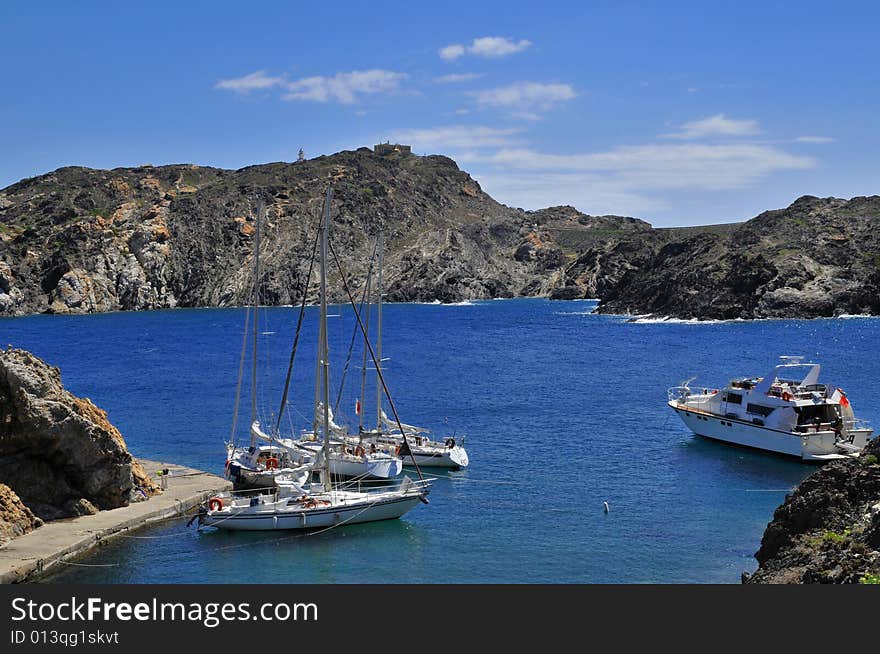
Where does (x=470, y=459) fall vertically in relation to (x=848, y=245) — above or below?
below

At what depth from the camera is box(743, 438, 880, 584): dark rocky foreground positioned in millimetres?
18031

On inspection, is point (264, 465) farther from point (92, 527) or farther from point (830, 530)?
point (830, 530)

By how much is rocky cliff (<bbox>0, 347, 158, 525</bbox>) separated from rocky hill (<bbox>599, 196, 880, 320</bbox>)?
142861mm

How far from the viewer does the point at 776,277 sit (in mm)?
164125

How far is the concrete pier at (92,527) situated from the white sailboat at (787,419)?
30.0m

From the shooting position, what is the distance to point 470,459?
50844 millimetres

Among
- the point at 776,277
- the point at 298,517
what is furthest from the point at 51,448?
the point at 776,277

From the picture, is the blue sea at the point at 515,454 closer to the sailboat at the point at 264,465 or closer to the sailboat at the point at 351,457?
the sailboat at the point at 351,457

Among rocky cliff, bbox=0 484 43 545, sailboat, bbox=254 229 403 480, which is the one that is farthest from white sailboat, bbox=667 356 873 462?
rocky cliff, bbox=0 484 43 545

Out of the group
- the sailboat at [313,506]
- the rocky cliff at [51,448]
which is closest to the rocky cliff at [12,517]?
the rocky cliff at [51,448]

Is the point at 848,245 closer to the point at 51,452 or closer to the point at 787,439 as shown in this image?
the point at 787,439

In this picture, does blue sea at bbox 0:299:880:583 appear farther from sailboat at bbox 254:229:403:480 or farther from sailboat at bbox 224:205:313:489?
sailboat at bbox 224:205:313:489
